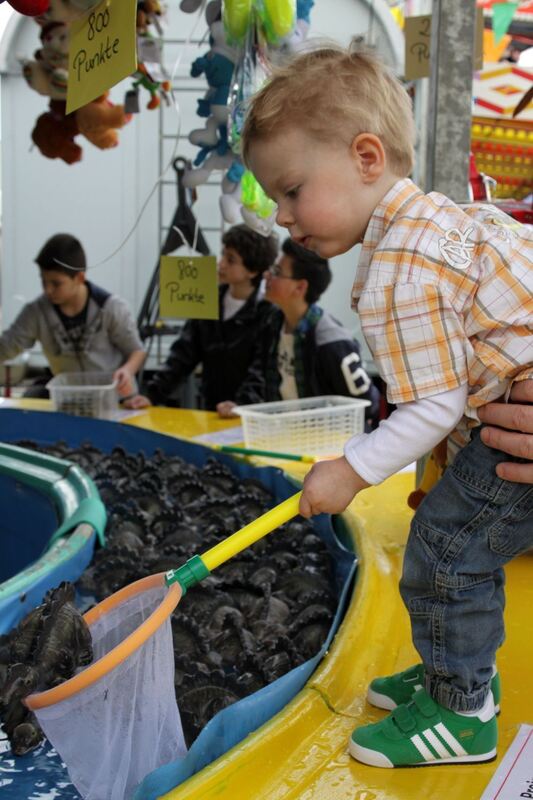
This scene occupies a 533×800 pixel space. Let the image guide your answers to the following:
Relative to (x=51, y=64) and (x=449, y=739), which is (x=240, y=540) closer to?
(x=449, y=739)

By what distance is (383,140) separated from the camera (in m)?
1.07

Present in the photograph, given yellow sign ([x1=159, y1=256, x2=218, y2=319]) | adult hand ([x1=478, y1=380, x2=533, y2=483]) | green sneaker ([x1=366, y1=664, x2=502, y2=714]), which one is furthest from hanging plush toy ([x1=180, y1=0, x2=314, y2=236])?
green sneaker ([x1=366, y1=664, x2=502, y2=714])

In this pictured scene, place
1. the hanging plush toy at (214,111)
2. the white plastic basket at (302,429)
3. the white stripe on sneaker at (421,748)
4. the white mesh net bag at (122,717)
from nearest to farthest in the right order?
the white mesh net bag at (122,717)
the white stripe on sneaker at (421,748)
the hanging plush toy at (214,111)
the white plastic basket at (302,429)

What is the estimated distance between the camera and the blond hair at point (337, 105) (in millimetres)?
1057

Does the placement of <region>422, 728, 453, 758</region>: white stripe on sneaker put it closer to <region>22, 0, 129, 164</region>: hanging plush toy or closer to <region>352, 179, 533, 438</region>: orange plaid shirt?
<region>352, 179, 533, 438</region>: orange plaid shirt

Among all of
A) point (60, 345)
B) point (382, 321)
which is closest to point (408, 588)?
point (382, 321)

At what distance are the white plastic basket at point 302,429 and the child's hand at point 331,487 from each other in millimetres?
1271

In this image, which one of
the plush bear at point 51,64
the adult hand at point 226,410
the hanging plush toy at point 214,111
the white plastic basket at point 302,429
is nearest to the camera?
the hanging plush toy at point 214,111

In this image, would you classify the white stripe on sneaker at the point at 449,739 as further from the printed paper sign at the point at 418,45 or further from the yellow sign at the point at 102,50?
the printed paper sign at the point at 418,45

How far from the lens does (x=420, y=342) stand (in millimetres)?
974

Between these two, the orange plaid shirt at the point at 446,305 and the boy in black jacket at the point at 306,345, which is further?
the boy in black jacket at the point at 306,345

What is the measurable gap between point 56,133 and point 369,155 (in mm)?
2375

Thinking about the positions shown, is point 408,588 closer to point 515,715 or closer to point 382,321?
point 515,715

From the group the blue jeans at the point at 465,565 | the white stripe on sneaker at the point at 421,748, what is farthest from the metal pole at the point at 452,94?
the white stripe on sneaker at the point at 421,748
